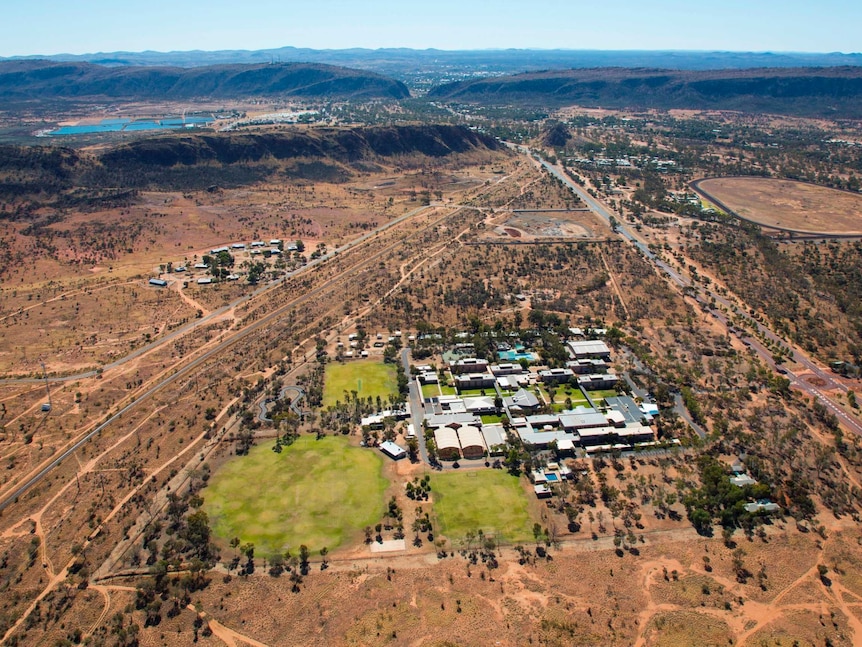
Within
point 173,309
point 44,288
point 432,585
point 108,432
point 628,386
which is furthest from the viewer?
point 44,288

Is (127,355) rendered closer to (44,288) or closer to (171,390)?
(171,390)

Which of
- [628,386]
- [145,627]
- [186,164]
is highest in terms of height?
[186,164]

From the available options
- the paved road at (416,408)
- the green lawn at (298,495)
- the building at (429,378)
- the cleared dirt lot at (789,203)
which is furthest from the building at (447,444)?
the cleared dirt lot at (789,203)

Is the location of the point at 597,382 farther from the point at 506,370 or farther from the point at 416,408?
the point at 416,408

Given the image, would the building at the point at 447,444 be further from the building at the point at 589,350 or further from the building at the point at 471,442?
the building at the point at 589,350

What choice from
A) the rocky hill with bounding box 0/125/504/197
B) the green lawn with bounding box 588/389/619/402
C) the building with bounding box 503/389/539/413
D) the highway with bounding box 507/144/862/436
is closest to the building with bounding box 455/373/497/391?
the building with bounding box 503/389/539/413

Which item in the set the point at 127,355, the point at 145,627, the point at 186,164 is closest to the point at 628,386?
the point at 145,627
